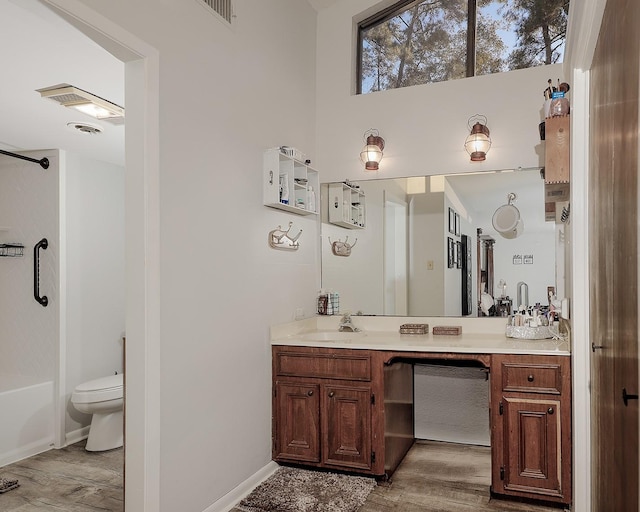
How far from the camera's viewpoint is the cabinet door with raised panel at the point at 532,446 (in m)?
2.69

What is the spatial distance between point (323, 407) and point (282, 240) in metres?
1.07

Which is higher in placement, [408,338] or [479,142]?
[479,142]

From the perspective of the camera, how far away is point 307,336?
346 centimetres

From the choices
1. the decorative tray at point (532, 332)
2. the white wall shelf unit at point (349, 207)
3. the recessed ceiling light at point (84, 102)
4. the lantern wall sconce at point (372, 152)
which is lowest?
the decorative tray at point (532, 332)

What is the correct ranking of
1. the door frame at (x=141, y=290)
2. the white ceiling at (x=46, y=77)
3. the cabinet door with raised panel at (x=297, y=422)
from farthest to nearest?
the cabinet door with raised panel at (x=297, y=422)
the white ceiling at (x=46, y=77)
the door frame at (x=141, y=290)

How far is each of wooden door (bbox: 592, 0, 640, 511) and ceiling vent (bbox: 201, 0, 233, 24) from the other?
6.00 ft

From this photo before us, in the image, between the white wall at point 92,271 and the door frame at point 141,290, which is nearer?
the door frame at point 141,290

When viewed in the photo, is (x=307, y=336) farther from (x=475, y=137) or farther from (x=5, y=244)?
(x=5, y=244)

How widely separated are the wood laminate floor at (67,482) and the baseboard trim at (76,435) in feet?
0.31

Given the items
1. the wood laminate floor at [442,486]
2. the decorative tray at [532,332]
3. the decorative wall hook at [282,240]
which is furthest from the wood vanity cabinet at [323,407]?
the decorative tray at [532,332]

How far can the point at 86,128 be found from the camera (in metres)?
3.65

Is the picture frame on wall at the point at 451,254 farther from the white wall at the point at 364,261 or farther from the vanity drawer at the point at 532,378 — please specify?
the vanity drawer at the point at 532,378

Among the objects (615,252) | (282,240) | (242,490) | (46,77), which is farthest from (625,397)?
(46,77)

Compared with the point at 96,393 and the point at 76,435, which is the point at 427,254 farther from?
the point at 76,435
